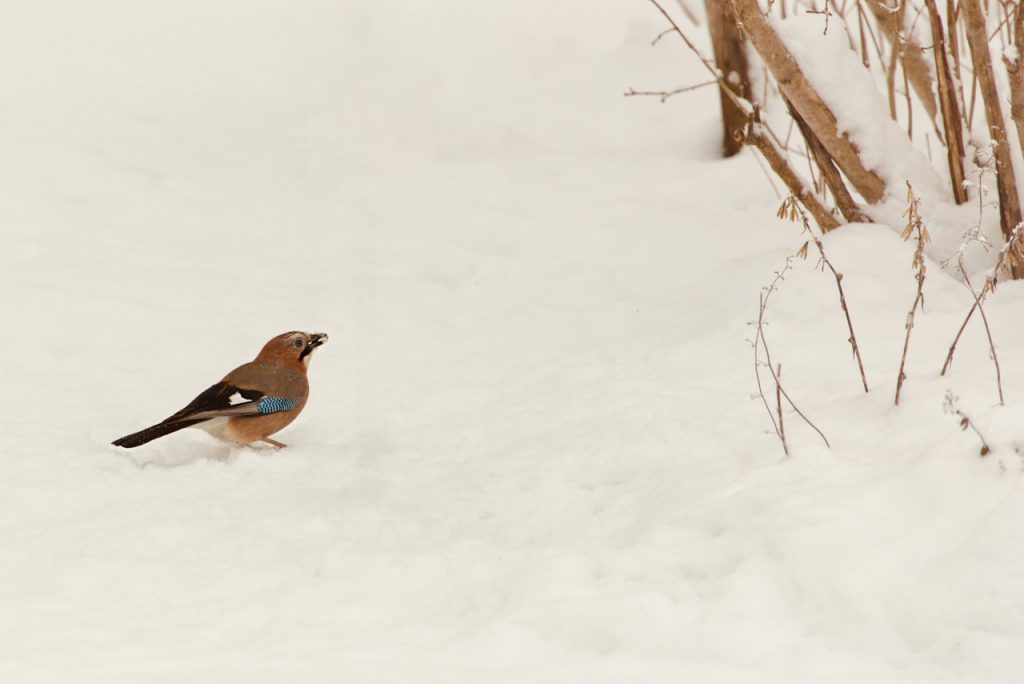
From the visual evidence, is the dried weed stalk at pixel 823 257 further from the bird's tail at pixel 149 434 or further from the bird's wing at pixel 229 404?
the bird's tail at pixel 149 434

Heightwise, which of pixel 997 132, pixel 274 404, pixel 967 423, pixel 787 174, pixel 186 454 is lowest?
pixel 186 454

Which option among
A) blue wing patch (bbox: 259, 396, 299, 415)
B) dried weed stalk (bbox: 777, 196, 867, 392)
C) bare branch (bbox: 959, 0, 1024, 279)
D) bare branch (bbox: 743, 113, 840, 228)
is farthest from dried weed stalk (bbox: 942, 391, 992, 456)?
blue wing patch (bbox: 259, 396, 299, 415)

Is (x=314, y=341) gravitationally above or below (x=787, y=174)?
below

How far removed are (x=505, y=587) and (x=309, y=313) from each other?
3.03 m

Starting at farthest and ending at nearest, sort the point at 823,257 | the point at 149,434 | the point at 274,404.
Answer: the point at 274,404, the point at 149,434, the point at 823,257

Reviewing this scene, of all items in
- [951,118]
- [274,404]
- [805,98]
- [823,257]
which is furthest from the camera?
[805,98]

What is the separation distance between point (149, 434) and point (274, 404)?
521 millimetres

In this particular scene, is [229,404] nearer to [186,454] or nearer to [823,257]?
[186,454]

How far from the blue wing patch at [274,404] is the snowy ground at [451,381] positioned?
7.0 inches

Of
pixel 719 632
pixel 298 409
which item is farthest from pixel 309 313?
pixel 719 632

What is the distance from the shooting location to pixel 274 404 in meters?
4.64

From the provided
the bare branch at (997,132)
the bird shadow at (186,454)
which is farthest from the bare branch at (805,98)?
the bird shadow at (186,454)

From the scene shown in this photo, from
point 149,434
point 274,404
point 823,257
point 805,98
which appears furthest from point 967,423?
point 149,434

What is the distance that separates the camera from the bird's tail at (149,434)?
14.1ft
